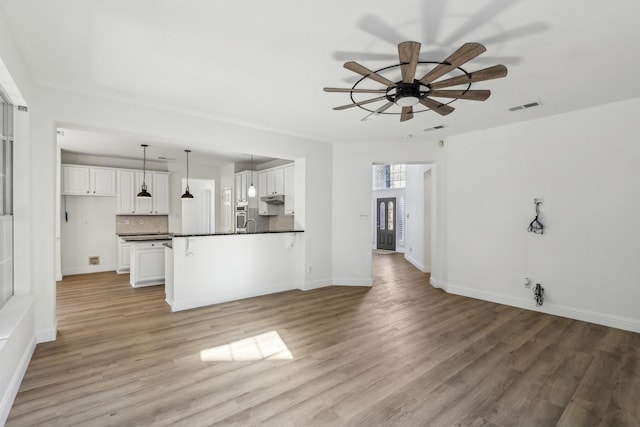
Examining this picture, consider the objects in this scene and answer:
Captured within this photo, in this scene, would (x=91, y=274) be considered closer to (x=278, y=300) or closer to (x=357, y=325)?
(x=278, y=300)

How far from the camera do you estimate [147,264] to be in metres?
5.68

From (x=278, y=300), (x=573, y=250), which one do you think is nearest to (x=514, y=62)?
(x=573, y=250)

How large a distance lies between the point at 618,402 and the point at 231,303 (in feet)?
13.7

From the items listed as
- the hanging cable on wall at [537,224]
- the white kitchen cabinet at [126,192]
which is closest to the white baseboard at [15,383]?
the white kitchen cabinet at [126,192]

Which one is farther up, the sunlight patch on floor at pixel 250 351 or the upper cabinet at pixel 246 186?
the upper cabinet at pixel 246 186

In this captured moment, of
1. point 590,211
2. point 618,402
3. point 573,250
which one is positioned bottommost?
point 618,402

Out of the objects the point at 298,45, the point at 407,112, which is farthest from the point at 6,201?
the point at 407,112

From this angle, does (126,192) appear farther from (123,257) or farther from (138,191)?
(123,257)

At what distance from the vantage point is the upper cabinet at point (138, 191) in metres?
7.19

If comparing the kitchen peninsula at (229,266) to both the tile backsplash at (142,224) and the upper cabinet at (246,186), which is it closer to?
the upper cabinet at (246,186)

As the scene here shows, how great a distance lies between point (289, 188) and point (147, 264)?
2.97 m

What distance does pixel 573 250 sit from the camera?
404 cm

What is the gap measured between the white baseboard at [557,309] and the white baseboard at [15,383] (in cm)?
531

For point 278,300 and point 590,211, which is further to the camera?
point 278,300
